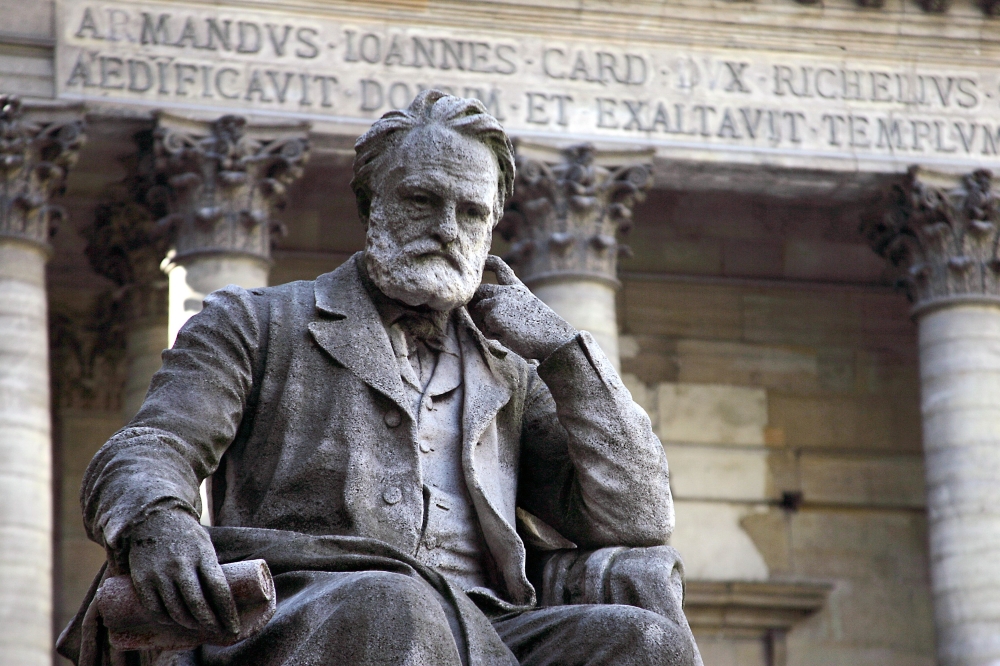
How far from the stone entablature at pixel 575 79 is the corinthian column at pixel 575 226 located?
0.31 metres

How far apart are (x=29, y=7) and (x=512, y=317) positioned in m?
11.8

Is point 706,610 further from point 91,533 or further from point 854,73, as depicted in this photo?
point 91,533

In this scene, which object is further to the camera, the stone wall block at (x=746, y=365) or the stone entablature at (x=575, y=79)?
the stone wall block at (x=746, y=365)

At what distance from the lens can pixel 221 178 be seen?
15.6 m

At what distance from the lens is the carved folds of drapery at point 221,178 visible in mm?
15586

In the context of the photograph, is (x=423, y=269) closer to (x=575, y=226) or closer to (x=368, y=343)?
(x=368, y=343)

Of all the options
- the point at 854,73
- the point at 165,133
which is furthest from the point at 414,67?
the point at 854,73

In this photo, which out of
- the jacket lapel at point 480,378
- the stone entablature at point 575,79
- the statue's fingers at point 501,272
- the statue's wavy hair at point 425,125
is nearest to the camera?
the jacket lapel at point 480,378

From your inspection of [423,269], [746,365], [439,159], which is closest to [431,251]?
[423,269]

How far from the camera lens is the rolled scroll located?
388 cm

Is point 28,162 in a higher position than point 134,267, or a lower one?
higher

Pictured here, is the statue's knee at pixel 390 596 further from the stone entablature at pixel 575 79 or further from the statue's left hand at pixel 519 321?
the stone entablature at pixel 575 79

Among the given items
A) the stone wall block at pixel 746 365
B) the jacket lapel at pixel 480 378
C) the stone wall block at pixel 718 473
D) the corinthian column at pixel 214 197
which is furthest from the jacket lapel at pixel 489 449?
the stone wall block at pixel 746 365

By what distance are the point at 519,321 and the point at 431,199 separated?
0.31 meters
